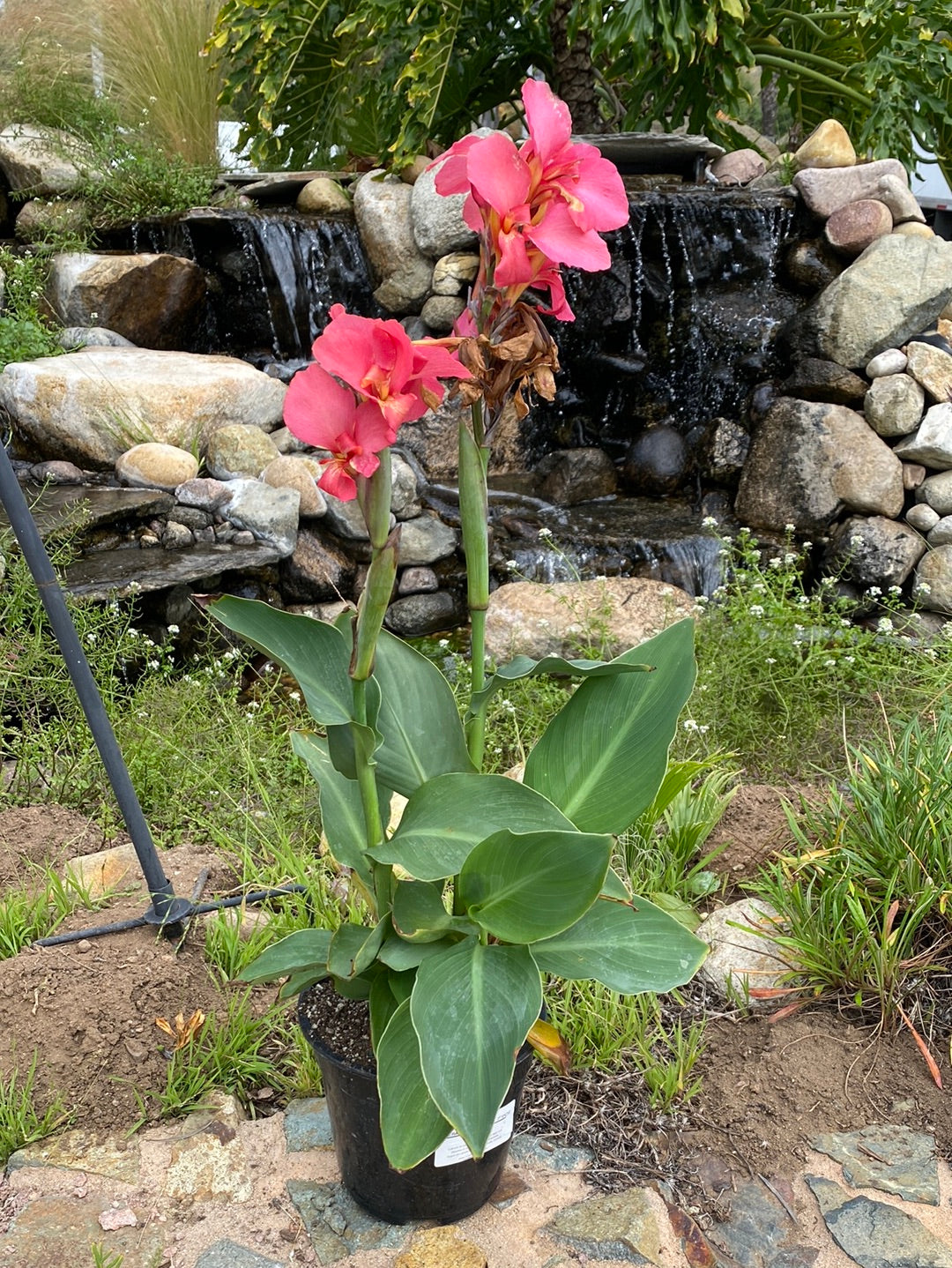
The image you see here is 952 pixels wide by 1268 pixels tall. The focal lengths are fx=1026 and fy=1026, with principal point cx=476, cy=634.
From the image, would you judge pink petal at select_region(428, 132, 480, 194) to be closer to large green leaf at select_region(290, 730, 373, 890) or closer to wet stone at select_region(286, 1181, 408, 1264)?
large green leaf at select_region(290, 730, 373, 890)

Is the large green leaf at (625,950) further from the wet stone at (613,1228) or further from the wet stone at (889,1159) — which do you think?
the wet stone at (889,1159)

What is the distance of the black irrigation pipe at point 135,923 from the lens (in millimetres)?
1831

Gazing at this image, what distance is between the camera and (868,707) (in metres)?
3.27

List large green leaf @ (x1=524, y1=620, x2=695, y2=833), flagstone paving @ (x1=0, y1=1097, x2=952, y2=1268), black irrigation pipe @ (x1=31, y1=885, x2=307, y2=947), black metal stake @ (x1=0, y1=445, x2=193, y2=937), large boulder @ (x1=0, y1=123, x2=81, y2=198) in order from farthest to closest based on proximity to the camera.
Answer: large boulder @ (x1=0, y1=123, x2=81, y2=198)
black irrigation pipe @ (x1=31, y1=885, x2=307, y2=947)
black metal stake @ (x1=0, y1=445, x2=193, y2=937)
flagstone paving @ (x1=0, y1=1097, x2=952, y2=1268)
large green leaf @ (x1=524, y1=620, x2=695, y2=833)

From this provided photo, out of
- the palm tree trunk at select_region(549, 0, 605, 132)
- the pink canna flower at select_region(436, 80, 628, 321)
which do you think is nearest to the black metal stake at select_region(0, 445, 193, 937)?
the pink canna flower at select_region(436, 80, 628, 321)

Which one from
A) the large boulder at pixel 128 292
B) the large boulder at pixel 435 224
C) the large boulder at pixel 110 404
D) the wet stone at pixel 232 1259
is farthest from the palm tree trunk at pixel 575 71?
the wet stone at pixel 232 1259

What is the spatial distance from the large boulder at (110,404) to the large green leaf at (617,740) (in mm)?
3999

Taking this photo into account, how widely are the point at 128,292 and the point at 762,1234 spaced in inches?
234

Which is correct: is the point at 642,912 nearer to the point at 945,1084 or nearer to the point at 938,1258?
the point at 938,1258

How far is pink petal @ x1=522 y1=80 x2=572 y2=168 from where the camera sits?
0.99 meters

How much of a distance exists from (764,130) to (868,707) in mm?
12112

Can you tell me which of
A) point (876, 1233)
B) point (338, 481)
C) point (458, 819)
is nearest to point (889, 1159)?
point (876, 1233)

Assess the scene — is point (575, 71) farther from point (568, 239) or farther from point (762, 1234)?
point (762, 1234)

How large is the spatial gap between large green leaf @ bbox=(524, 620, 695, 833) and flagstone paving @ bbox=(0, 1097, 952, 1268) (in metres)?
0.61
